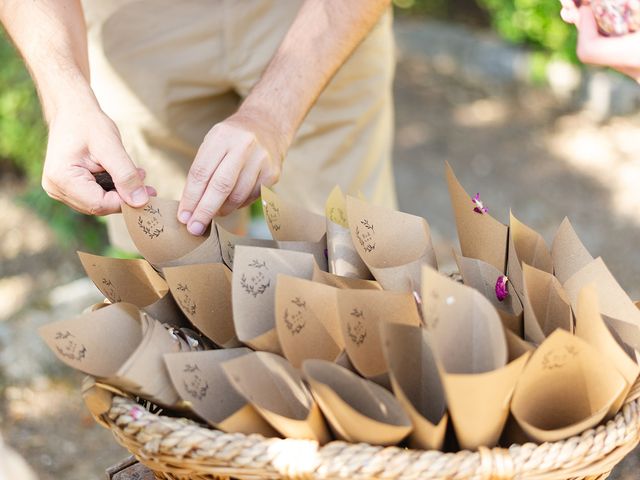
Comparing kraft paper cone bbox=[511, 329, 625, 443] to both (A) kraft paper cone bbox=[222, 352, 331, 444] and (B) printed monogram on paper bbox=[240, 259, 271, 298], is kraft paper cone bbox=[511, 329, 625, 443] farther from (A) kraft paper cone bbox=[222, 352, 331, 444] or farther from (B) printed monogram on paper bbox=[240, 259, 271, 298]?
(B) printed monogram on paper bbox=[240, 259, 271, 298]

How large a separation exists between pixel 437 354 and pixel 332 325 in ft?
0.71

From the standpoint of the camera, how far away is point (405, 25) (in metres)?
4.60

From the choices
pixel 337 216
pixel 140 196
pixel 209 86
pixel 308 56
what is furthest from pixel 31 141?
pixel 337 216

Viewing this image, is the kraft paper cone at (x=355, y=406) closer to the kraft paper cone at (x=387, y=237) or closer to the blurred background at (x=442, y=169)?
the kraft paper cone at (x=387, y=237)

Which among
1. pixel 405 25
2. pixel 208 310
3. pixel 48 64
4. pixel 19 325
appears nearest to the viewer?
pixel 208 310

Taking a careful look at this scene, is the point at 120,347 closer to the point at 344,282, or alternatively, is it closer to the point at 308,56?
the point at 344,282

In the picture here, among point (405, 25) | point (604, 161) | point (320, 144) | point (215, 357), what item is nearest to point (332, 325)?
point (215, 357)

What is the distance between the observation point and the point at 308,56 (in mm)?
1391

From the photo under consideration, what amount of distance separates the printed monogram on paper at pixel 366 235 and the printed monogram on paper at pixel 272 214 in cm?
15

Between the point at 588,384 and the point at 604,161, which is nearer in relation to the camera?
the point at 588,384

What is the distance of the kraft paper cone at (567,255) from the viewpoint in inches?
41.1

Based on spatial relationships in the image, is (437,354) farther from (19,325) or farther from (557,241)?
(19,325)

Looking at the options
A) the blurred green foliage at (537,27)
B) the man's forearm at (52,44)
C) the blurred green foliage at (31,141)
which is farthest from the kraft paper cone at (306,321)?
the blurred green foliage at (537,27)

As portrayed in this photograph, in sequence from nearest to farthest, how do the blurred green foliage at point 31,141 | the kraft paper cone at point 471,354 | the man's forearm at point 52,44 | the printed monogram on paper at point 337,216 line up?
the kraft paper cone at point 471,354 < the printed monogram on paper at point 337,216 < the man's forearm at point 52,44 < the blurred green foliage at point 31,141
